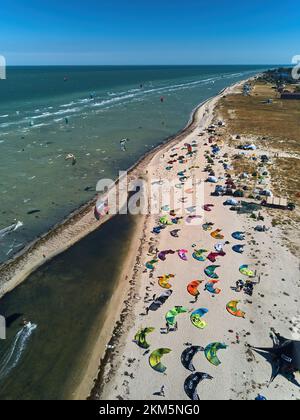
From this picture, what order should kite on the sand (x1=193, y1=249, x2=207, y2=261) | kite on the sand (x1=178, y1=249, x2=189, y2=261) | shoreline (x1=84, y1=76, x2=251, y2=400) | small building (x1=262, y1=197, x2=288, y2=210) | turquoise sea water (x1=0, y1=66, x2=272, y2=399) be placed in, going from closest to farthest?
shoreline (x1=84, y1=76, x2=251, y2=400) < turquoise sea water (x1=0, y1=66, x2=272, y2=399) < kite on the sand (x1=193, y1=249, x2=207, y2=261) < kite on the sand (x1=178, y1=249, x2=189, y2=261) < small building (x1=262, y1=197, x2=288, y2=210)

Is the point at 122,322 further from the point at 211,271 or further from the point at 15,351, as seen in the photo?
the point at 211,271

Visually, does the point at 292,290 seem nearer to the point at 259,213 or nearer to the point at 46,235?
the point at 259,213

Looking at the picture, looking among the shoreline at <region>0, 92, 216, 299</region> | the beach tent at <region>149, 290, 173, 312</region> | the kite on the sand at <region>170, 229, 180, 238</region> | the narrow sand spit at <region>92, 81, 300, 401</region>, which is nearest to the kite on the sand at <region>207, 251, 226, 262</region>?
the narrow sand spit at <region>92, 81, 300, 401</region>

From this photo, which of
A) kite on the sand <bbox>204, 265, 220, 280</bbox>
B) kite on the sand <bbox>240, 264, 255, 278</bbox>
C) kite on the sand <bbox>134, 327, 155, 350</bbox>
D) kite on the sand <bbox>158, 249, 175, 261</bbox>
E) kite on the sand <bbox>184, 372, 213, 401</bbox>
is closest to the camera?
kite on the sand <bbox>184, 372, 213, 401</bbox>

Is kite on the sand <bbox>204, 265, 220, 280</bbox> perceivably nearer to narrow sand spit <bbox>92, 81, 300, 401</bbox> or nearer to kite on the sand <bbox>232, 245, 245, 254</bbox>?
narrow sand spit <bbox>92, 81, 300, 401</bbox>

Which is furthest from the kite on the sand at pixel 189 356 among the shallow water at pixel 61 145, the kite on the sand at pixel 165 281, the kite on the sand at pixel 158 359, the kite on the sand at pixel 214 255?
the shallow water at pixel 61 145
